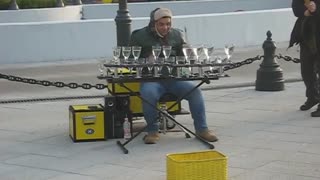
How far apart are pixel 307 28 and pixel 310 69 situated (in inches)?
22.2

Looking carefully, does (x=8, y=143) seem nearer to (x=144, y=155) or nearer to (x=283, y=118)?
(x=144, y=155)

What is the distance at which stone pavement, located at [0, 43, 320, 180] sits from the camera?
6602 millimetres

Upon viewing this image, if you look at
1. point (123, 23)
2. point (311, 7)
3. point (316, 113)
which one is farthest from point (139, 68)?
point (123, 23)

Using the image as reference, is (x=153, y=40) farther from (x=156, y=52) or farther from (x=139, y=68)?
(x=139, y=68)

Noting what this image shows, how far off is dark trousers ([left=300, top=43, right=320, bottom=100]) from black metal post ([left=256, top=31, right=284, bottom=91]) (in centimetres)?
175

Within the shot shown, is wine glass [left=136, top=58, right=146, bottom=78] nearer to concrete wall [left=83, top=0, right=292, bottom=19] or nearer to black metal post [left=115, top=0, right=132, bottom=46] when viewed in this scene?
black metal post [left=115, top=0, right=132, bottom=46]

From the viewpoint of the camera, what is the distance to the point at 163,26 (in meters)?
7.94

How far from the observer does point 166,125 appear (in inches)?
324

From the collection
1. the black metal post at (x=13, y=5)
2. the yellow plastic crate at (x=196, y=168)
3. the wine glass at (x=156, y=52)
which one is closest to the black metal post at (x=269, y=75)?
the wine glass at (x=156, y=52)

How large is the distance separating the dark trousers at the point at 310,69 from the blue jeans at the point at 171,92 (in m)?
1.98

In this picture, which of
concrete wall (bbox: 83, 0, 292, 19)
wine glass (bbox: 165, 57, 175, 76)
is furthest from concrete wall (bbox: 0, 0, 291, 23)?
wine glass (bbox: 165, 57, 175, 76)

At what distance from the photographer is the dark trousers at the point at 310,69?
30.2ft

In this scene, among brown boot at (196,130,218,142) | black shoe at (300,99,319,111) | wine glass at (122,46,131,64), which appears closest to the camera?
wine glass at (122,46,131,64)

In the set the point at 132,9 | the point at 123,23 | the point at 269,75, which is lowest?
the point at 269,75
